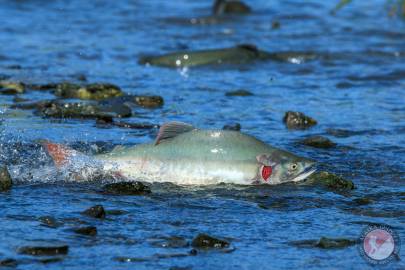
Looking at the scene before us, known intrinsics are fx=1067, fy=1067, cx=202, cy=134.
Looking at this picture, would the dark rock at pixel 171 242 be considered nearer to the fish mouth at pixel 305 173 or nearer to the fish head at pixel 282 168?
the fish head at pixel 282 168

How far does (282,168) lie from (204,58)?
5.65 meters

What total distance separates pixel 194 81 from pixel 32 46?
2.89 m

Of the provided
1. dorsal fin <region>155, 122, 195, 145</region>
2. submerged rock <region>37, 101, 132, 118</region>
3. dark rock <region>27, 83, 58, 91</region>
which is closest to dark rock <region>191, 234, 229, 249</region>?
dorsal fin <region>155, 122, 195, 145</region>

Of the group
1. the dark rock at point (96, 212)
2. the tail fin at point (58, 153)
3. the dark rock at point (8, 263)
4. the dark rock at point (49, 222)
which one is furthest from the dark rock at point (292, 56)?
the dark rock at point (8, 263)

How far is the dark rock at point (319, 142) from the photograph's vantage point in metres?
8.20

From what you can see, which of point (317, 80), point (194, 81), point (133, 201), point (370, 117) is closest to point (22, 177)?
point (133, 201)

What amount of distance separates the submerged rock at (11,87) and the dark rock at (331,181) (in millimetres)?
3935

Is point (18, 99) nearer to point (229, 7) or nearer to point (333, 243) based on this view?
point (333, 243)

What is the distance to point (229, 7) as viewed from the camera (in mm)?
16906

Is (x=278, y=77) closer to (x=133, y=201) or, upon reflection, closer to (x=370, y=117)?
(x=370, y=117)

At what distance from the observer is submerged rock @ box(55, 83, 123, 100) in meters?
9.88

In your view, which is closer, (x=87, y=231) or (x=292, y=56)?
(x=87, y=231)

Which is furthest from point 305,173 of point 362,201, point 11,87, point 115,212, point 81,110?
point 11,87

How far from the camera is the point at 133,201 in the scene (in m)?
6.36
